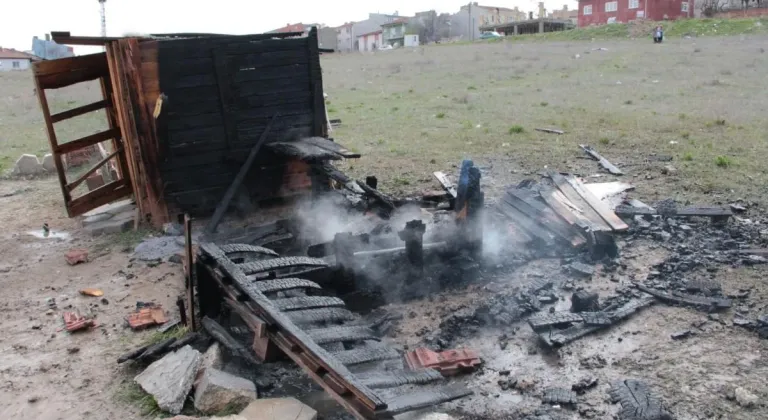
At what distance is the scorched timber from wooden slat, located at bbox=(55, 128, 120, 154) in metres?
3.89

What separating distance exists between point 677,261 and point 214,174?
6.02 meters

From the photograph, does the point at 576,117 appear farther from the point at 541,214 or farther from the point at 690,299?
the point at 690,299

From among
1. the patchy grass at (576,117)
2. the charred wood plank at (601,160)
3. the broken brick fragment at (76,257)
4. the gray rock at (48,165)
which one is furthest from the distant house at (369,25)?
the broken brick fragment at (76,257)

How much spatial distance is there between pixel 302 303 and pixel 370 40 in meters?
72.4

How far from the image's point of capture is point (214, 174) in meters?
8.06

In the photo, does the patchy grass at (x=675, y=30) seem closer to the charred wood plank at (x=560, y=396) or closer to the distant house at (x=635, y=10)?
the distant house at (x=635, y=10)

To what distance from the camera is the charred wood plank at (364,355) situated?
3680 mm

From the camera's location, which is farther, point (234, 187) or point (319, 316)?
point (234, 187)

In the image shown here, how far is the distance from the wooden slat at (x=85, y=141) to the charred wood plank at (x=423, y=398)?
638 centimetres

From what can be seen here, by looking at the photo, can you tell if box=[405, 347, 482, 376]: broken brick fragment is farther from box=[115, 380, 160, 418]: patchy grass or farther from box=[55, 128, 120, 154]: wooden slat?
box=[55, 128, 120, 154]: wooden slat

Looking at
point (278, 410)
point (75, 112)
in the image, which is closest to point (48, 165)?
point (75, 112)

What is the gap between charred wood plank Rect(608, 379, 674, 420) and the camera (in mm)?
3664

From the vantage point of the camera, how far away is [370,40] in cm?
7306

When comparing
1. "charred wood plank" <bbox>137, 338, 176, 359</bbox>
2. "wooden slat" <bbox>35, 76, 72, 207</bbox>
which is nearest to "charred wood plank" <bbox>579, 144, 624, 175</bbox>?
"charred wood plank" <bbox>137, 338, 176, 359</bbox>
